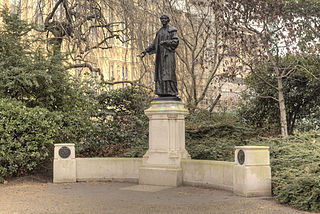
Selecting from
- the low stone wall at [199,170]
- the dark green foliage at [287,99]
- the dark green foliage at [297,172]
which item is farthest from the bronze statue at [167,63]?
the dark green foliage at [287,99]

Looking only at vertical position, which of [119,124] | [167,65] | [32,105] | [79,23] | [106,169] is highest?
[79,23]

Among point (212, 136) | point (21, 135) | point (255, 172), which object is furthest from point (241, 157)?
point (21, 135)

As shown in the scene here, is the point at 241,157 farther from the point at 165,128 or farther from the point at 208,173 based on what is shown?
the point at 165,128

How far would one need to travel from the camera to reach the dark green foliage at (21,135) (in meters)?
11.9

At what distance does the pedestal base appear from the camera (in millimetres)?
11227

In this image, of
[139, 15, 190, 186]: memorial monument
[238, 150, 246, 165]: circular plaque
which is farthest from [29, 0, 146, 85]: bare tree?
[238, 150, 246, 165]: circular plaque

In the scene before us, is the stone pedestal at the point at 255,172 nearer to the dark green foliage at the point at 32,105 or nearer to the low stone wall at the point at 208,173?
the low stone wall at the point at 208,173

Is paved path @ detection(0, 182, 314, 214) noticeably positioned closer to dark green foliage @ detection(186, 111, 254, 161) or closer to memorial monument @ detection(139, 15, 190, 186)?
memorial monument @ detection(139, 15, 190, 186)

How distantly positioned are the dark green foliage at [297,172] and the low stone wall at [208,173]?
3.46ft

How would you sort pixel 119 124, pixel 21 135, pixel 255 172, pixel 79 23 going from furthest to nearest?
1. pixel 119 124
2. pixel 79 23
3. pixel 21 135
4. pixel 255 172

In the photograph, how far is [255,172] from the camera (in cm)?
926

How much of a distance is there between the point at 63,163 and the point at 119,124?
4.42 m

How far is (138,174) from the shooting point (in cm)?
1226

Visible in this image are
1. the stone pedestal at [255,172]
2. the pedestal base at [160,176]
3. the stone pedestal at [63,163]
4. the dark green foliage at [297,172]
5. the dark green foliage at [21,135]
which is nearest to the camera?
the dark green foliage at [297,172]
